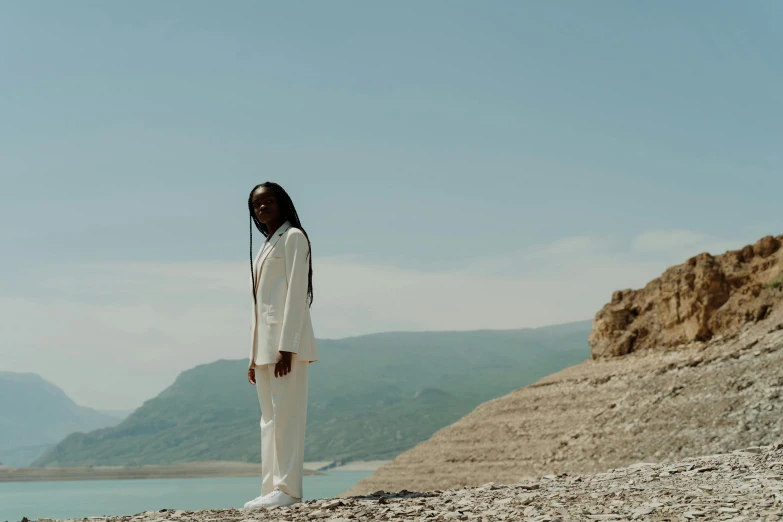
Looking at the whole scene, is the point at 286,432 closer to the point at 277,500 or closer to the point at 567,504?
the point at 277,500

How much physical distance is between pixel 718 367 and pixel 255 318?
76.0 ft

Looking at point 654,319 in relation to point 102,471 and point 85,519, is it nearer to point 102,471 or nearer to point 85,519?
point 85,519

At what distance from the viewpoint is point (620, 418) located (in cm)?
2878

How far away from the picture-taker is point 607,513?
649 centimetres

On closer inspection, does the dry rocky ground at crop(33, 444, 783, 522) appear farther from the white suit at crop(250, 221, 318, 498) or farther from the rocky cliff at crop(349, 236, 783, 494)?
the rocky cliff at crop(349, 236, 783, 494)

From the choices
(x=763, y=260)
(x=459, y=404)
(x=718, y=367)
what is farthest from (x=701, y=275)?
(x=459, y=404)

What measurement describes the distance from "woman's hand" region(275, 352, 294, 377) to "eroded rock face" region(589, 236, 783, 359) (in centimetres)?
2617

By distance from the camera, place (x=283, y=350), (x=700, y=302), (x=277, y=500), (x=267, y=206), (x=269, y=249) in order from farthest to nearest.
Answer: (x=700, y=302) → (x=267, y=206) → (x=269, y=249) → (x=283, y=350) → (x=277, y=500)

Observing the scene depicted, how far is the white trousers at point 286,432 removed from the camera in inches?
300

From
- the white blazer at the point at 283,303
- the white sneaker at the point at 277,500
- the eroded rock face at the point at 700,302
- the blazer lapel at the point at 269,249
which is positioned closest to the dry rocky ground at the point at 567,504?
the white sneaker at the point at 277,500

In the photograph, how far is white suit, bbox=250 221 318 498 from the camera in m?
7.63

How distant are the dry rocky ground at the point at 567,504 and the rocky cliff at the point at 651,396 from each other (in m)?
15.5

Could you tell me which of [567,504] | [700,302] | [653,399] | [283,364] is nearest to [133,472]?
[700,302]

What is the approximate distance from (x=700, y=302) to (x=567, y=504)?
1066 inches
